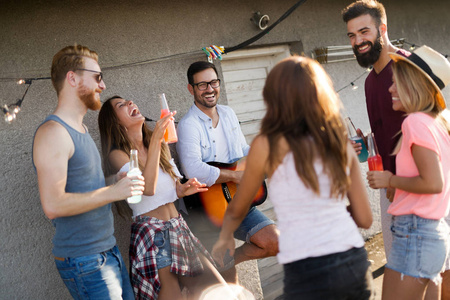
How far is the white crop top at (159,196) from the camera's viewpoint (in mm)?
2977

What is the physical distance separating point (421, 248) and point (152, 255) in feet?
5.15

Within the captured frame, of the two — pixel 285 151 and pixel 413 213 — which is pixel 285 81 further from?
pixel 413 213

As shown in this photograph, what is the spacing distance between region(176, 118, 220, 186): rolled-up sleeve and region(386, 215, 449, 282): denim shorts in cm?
145

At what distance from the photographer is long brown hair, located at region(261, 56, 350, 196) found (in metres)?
1.85

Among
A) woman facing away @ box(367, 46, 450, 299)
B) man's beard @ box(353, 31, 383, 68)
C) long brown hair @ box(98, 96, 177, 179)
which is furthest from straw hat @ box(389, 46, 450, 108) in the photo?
long brown hair @ box(98, 96, 177, 179)

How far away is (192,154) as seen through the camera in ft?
11.4

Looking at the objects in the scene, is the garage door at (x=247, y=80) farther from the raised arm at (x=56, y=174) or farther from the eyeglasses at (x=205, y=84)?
the raised arm at (x=56, y=174)

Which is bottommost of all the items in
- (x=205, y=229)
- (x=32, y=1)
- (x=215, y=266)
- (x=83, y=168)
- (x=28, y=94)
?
(x=215, y=266)

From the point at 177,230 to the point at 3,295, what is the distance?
1.20 metres

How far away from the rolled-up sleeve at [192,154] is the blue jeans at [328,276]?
1.62 meters

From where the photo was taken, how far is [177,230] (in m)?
3.03

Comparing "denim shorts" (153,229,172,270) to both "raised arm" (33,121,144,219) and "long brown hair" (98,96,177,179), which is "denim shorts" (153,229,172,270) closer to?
"long brown hair" (98,96,177,179)

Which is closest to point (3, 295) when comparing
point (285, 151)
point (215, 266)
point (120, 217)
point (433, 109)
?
point (120, 217)

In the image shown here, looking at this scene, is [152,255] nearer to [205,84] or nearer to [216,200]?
[216,200]
